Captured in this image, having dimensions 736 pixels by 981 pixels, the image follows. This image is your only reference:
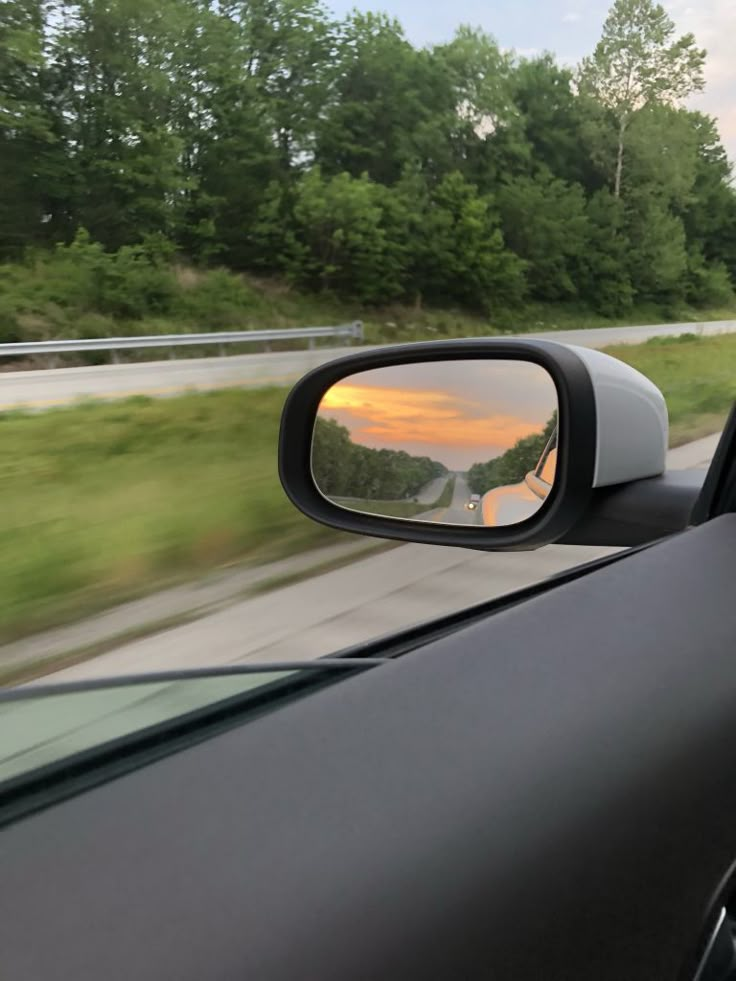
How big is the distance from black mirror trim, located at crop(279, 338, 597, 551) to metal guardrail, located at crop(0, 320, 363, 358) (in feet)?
28.4

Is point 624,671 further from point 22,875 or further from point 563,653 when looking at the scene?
point 22,875

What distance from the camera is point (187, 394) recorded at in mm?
9125

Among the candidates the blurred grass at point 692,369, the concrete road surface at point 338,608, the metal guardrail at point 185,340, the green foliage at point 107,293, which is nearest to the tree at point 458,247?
the metal guardrail at point 185,340

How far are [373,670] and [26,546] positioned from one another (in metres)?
4.14

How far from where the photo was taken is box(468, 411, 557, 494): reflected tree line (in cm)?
176

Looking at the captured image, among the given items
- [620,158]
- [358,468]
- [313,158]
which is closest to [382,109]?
[313,158]

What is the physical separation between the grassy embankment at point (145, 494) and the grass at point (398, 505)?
1312 mm

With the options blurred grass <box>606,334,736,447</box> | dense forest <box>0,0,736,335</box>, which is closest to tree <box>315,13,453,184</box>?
dense forest <box>0,0,736,335</box>

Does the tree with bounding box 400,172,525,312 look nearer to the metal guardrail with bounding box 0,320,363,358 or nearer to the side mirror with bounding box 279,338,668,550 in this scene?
the metal guardrail with bounding box 0,320,363,358

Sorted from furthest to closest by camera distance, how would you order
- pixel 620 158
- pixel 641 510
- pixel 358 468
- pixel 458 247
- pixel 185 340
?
pixel 458 247 → pixel 185 340 → pixel 620 158 → pixel 358 468 → pixel 641 510

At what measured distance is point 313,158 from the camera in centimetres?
1281

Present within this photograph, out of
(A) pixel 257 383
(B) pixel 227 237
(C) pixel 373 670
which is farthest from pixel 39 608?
(B) pixel 227 237

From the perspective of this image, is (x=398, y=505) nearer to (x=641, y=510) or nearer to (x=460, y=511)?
(x=460, y=511)

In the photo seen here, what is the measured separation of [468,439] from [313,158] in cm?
1182
